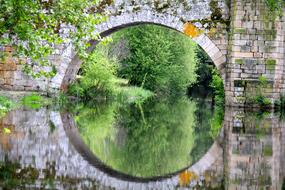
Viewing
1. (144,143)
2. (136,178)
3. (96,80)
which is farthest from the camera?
(96,80)

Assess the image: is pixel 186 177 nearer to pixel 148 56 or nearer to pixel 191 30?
pixel 191 30

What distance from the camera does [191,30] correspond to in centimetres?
1758

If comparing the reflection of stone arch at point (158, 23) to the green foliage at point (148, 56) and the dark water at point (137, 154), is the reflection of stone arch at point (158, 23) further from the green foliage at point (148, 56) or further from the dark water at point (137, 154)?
the green foliage at point (148, 56)

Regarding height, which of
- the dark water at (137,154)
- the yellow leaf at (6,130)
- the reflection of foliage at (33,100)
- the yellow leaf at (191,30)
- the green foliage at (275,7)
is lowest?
the dark water at (137,154)

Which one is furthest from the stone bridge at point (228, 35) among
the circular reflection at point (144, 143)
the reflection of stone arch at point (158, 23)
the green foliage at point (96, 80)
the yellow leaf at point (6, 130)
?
the yellow leaf at point (6, 130)

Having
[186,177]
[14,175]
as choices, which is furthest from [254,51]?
[14,175]

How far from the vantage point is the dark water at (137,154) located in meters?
5.96

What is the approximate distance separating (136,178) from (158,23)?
476 inches

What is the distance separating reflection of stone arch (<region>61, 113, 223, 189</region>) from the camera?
5973 mm

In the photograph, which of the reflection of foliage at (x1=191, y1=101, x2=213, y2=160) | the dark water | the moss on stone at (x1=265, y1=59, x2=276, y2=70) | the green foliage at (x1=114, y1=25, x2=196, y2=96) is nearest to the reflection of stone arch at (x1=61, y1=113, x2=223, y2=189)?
the dark water

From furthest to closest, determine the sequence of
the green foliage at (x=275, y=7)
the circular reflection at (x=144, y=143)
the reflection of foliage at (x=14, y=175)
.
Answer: the green foliage at (x=275, y=7), the circular reflection at (x=144, y=143), the reflection of foliage at (x=14, y=175)

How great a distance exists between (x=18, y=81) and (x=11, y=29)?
26.8 feet

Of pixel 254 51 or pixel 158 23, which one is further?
pixel 158 23

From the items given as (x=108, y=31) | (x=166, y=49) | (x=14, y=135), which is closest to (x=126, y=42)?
(x=166, y=49)
